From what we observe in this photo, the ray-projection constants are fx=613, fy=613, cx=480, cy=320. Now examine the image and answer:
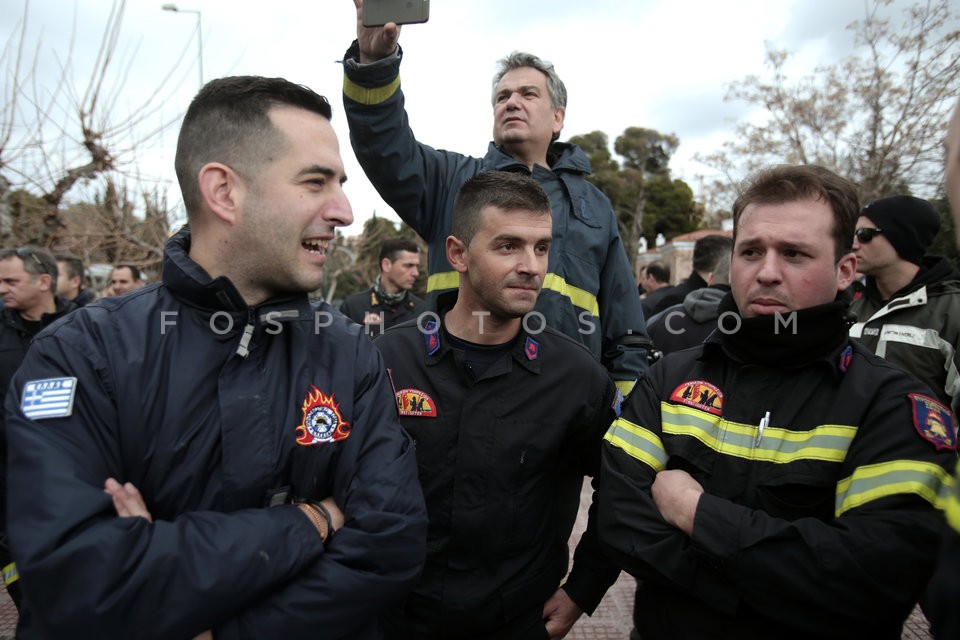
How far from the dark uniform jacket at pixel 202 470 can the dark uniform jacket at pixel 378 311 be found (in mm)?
5443

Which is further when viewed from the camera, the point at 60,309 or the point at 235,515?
the point at 60,309

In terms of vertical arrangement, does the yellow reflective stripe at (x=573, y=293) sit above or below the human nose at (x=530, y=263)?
below

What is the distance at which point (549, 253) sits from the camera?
2842 mm

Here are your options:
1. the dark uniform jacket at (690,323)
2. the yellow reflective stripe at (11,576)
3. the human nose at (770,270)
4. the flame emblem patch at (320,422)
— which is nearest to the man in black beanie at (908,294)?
the dark uniform jacket at (690,323)

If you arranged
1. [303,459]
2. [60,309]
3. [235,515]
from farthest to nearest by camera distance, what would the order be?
[60,309] → [303,459] → [235,515]

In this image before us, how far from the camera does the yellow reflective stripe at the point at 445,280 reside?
2.87 meters

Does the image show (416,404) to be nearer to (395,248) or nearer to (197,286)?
(197,286)

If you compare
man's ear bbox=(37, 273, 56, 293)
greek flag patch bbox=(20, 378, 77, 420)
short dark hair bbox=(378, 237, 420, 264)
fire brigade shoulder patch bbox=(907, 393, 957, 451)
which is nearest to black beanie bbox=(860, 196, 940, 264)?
fire brigade shoulder patch bbox=(907, 393, 957, 451)

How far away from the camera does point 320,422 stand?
174 centimetres

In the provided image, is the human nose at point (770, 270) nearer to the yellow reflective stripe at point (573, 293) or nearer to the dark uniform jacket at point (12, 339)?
the yellow reflective stripe at point (573, 293)

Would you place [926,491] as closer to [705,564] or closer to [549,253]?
[705,564]

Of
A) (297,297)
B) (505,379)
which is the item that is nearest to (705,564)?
(505,379)

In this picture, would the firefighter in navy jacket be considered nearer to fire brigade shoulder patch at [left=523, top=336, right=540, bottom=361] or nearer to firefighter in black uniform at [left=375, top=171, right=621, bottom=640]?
firefighter in black uniform at [left=375, top=171, right=621, bottom=640]

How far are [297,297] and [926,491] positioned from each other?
180 cm
